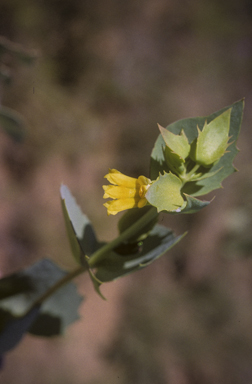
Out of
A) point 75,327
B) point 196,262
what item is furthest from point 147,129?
point 75,327

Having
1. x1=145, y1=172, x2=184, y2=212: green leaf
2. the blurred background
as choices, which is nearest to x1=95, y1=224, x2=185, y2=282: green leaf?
x1=145, y1=172, x2=184, y2=212: green leaf

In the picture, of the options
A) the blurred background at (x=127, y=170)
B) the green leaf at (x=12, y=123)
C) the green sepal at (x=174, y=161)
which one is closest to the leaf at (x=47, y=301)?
the green sepal at (x=174, y=161)

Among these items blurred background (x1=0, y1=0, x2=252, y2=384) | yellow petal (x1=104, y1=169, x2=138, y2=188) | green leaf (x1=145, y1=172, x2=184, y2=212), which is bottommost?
blurred background (x1=0, y1=0, x2=252, y2=384)

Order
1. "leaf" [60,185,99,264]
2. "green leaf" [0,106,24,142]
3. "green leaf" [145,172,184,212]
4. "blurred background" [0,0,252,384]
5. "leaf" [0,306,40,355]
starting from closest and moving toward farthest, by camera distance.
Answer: "green leaf" [145,172,184,212]
"leaf" [60,185,99,264]
"leaf" [0,306,40,355]
"green leaf" [0,106,24,142]
"blurred background" [0,0,252,384]

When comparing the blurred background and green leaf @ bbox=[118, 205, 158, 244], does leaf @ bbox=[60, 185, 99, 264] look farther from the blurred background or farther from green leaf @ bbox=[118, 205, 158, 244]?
the blurred background

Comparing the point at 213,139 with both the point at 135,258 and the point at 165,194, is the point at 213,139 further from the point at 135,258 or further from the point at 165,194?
the point at 135,258
